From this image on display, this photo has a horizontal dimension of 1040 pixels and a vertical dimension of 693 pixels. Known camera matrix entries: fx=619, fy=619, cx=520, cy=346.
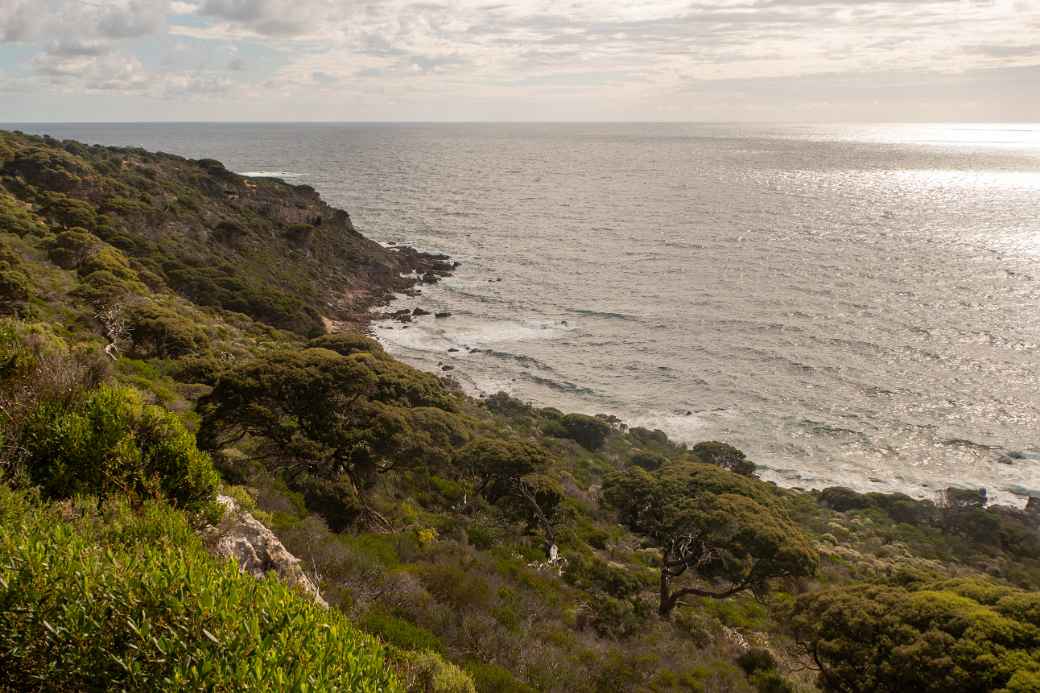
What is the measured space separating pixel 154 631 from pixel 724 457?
1187 inches

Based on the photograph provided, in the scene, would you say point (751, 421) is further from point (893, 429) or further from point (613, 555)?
point (613, 555)

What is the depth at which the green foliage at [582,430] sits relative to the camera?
3394 cm

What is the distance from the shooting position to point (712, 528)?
17.3m

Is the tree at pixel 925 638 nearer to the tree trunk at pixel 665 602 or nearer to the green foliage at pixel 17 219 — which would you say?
the tree trunk at pixel 665 602

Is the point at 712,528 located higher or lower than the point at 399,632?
lower

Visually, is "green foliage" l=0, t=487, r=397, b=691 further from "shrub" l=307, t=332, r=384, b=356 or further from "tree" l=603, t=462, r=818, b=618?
"shrub" l=307, t=332, r=384, b=356

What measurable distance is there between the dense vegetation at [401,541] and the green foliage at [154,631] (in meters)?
0.03

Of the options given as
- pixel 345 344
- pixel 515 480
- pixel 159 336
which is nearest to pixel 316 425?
pixel 515 480

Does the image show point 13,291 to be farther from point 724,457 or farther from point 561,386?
point 724,457

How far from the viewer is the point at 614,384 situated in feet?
139

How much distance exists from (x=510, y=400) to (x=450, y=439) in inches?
543

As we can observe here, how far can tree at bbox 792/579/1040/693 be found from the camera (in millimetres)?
11047

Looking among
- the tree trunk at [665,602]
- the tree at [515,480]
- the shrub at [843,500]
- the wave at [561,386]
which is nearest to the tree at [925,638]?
the tree trunk at [665,602]

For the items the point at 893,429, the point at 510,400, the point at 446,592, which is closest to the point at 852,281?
the point at 893,429
